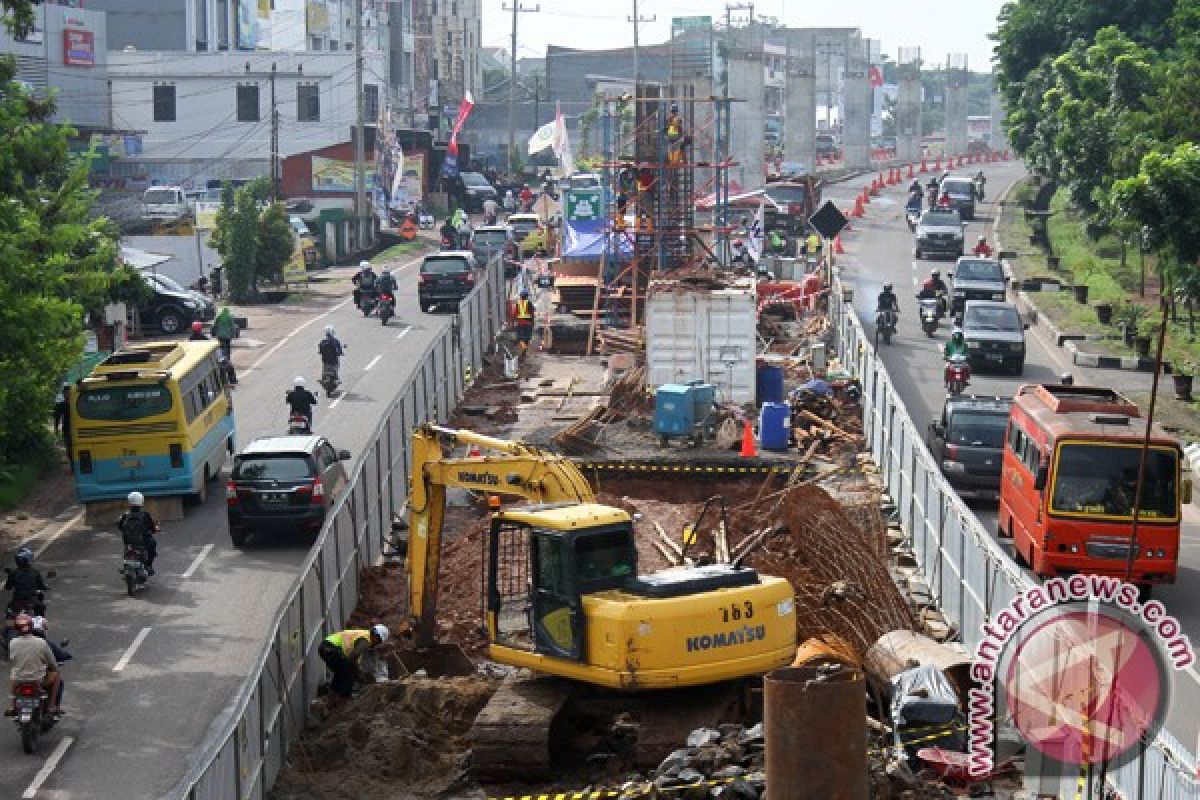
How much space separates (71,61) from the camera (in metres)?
83.9

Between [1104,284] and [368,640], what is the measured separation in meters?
41.3

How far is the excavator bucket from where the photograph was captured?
69.6 ft

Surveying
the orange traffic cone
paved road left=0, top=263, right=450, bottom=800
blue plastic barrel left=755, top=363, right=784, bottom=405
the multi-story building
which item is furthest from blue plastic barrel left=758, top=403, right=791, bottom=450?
the multi-story building

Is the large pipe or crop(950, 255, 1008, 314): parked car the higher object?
crop(950, 255, 1008, 314): parked car

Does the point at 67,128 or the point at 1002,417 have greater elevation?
the point at 67,128

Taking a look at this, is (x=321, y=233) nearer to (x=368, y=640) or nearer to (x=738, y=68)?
(x=738, y=68)

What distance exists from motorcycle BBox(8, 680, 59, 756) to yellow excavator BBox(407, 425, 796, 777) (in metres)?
4.63

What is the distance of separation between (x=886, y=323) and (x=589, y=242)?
10270 mm

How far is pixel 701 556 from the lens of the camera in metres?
25.4

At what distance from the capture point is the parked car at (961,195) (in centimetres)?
8000

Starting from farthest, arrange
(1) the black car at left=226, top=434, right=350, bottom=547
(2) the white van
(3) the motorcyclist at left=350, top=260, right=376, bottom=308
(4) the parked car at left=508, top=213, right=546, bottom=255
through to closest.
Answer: (2) the white van < (4) the parked car at left=508, top=213, right=546, bottom=255 < (3) the motorcyclist at left=350, top=260, right=376, bottom=308 < (1) the black car at left=226, top=434, right=350, bottom=547

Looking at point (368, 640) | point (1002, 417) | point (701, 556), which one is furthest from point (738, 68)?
point (368, 640)

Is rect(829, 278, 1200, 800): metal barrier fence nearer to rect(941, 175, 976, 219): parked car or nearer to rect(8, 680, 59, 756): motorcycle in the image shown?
rect(8, 680, 59, 756): motorcycle

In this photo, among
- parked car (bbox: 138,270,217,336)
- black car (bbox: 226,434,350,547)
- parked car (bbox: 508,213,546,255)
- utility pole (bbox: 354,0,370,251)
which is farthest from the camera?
parked car (bbox: 508,213,546,255)
